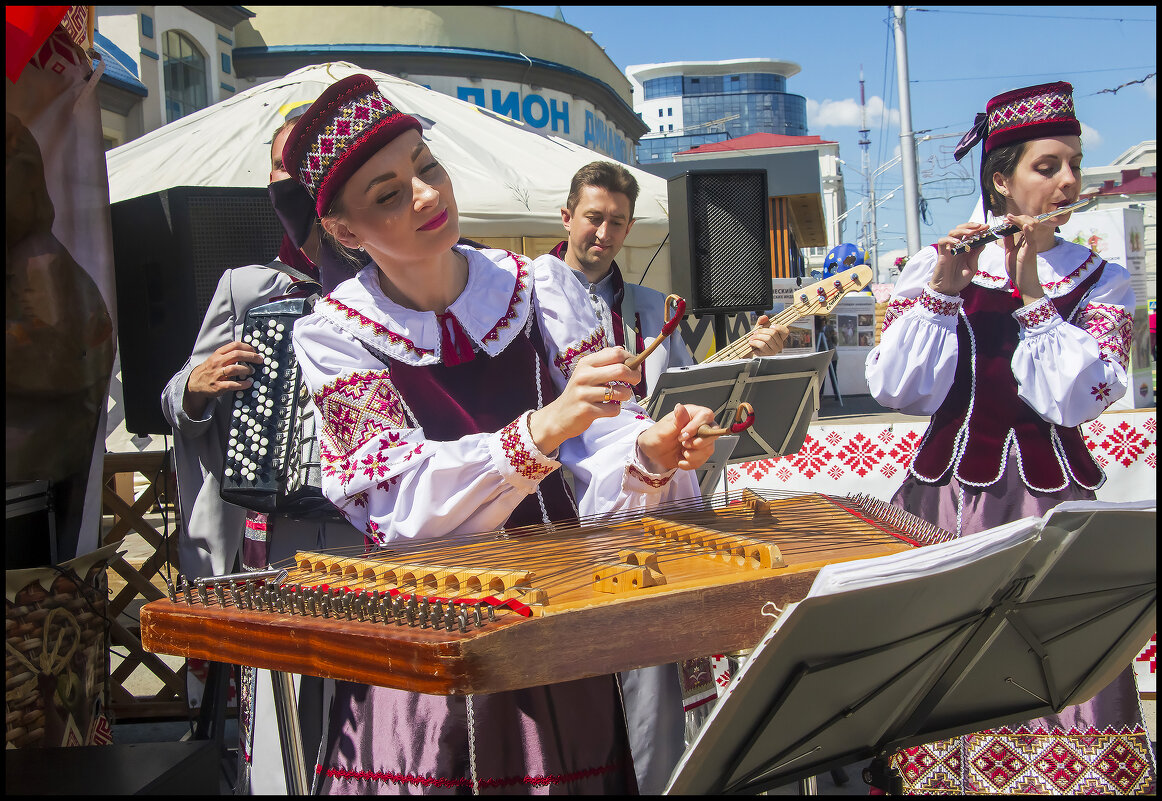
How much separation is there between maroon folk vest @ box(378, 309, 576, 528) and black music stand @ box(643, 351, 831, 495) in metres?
1.28

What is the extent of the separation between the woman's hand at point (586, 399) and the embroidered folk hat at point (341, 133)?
2.02ft

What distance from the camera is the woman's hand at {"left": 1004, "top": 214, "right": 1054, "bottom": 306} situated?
9.66 feet

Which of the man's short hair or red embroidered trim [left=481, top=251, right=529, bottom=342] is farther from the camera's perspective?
the man's short hair

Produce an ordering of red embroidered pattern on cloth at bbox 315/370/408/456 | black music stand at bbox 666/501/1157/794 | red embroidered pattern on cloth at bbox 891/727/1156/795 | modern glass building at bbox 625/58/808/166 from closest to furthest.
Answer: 1. black music stand at bbox 666/501/1157/794
2. red embroidered pattern on cloth at bbox 315/370/408/456
3. red embroidered pattern on cloth at bbox 891/727/1156/795
4. modern glass building at bbox 625/58/808/166

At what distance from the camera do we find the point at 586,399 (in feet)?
5.46

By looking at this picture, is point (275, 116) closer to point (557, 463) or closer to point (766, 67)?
point (557, 463)

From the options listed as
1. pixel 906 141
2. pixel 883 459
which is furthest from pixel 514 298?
pixel 906 141

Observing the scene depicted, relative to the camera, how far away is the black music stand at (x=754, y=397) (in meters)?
3.27

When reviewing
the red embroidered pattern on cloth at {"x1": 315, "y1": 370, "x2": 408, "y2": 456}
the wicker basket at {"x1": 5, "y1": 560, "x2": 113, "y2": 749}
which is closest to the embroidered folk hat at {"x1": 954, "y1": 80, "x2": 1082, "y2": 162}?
the red embroidered pattern on cloth at {"x1": 315, "y1": 370, "x2": 408, "y2": 456}

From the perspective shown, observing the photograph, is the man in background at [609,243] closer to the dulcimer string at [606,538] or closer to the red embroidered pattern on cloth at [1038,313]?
the red embroidered pattern on cloth at [1038,313]

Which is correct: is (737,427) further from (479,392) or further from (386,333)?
(386,333)

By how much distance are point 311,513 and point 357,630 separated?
144 cm

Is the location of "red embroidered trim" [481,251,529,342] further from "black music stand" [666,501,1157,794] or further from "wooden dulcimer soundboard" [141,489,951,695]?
"black music stand" [666,501,1157,794]

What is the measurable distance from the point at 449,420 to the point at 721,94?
83.9m
